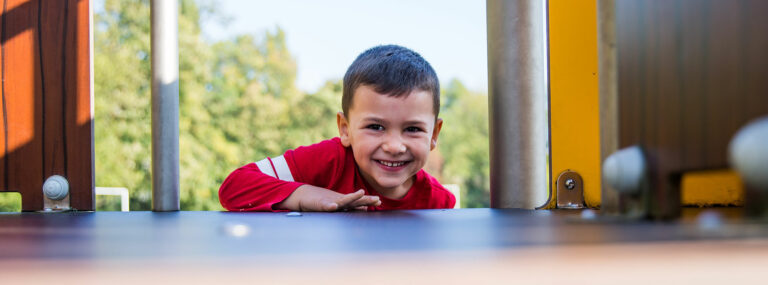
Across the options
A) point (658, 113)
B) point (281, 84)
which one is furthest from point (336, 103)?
point (658, 113)

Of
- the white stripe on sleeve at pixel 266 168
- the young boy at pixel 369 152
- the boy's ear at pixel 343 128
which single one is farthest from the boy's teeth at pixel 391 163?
the white stripe on sleeve at pixel 266 168

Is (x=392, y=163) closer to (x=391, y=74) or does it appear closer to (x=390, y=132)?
(x=390, y=132)

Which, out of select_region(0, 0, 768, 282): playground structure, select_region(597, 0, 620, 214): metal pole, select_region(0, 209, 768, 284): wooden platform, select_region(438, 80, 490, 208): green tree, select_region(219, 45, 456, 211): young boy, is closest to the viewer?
select_region(0, 209, 768, 284): wooden platform

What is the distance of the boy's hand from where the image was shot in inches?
59.4

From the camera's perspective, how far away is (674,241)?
435 millimetres

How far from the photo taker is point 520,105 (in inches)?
62.3

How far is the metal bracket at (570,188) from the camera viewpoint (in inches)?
57.3

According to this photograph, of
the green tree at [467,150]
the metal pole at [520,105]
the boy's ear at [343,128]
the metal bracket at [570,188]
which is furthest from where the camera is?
the green tree at [467,150]

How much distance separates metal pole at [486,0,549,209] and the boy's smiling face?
325mm

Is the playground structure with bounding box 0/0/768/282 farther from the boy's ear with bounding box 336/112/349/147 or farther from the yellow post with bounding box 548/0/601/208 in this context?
the boy's ear with bounding box 336/112/349/147

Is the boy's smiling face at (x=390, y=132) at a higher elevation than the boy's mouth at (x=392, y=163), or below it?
higher

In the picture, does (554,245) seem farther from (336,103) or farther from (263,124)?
(336,103)

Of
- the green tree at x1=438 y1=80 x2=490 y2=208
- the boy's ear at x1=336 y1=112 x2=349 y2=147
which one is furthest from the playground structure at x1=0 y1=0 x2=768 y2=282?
the green tree at x1=438 y1=80 x2=490 y2=208

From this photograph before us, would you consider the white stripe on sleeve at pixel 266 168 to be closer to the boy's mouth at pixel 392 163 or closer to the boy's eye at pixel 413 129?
the boy's mouth at pixel 392 163
